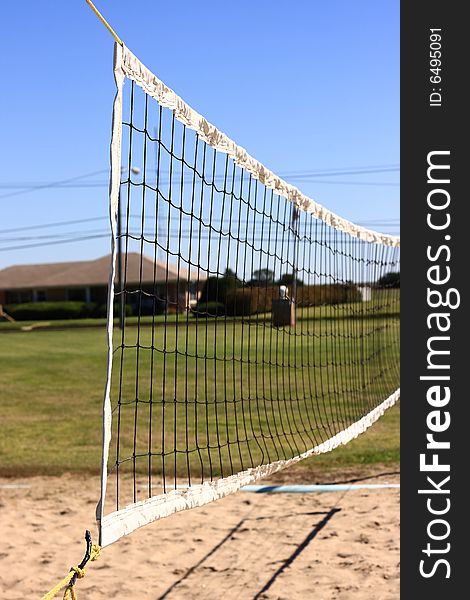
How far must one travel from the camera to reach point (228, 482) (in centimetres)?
476

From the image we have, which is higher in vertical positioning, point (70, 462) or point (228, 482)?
point (228, 482)

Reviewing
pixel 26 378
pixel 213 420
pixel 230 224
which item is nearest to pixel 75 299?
pixel 26 378

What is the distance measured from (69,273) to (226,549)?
59021 mm

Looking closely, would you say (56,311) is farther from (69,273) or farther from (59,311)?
(69,273)

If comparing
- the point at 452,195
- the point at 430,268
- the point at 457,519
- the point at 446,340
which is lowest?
the point at 457,519

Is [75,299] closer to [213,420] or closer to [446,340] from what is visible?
[213,420]

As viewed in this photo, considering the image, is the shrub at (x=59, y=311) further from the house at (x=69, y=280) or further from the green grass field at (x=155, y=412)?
→ the green grass field at (x=155, y=412)

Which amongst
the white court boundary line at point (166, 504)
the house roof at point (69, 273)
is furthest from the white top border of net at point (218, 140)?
the house roof at point (69, 273)

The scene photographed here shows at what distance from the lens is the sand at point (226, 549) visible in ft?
17.0

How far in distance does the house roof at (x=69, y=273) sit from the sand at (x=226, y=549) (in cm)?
4992

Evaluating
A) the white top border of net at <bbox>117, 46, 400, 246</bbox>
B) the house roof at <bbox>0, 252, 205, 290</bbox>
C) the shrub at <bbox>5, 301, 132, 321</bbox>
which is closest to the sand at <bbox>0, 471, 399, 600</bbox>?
the white top border of net at <bbox>117, 46, 400, 246</bbox>

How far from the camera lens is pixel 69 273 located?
6350 cm

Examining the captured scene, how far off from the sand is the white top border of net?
232cm

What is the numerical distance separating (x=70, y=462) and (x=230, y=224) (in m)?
4.24
